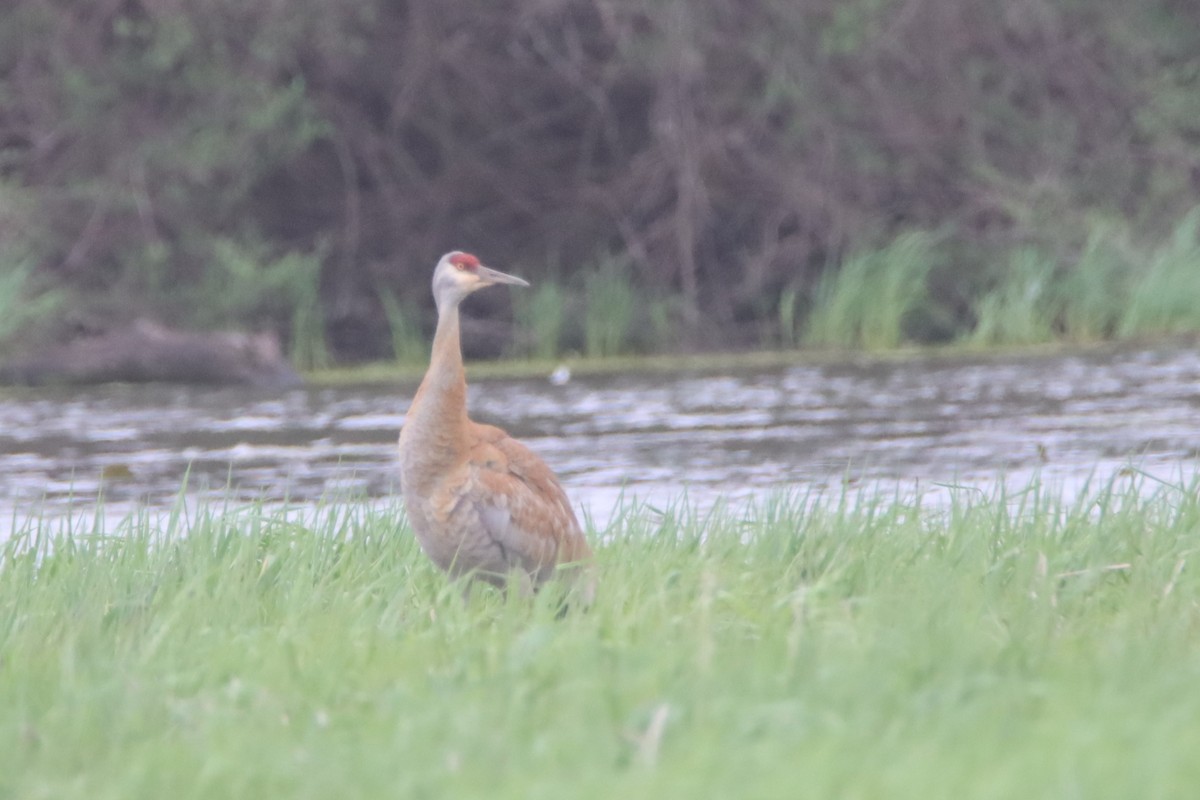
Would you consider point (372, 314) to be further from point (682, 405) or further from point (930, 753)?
point (930, 753)

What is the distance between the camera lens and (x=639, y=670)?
3926 millimetres

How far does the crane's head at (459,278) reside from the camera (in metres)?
6.04

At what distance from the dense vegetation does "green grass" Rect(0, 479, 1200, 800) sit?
1082 centimetres

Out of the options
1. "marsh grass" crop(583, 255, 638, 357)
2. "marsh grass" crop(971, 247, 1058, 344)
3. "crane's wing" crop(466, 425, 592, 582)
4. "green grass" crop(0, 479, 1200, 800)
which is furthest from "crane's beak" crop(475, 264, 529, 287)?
"marsh grass" crop(971, 247, 1058, 344)

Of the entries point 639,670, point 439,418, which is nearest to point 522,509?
point 439,418

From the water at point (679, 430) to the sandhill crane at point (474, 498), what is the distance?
1.94 meters

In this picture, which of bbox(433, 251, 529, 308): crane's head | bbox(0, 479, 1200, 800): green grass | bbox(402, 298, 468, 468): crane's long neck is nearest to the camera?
bbox(0, 479, 1200, 800): green grass

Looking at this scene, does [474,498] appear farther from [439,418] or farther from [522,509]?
[439,418]

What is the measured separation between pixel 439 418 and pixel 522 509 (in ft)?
1.15

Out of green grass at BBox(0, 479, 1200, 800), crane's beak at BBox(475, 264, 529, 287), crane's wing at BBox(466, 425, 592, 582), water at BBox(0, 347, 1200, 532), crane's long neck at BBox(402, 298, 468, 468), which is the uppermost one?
crane's beak at BBox(475, 264, 529, 287)

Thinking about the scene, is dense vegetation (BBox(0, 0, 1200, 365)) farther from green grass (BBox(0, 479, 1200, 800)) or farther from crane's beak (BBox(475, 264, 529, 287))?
green grass (BBox(0, 479, 1200, 800))

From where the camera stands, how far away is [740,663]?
4004 millimetres

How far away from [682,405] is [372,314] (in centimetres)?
624

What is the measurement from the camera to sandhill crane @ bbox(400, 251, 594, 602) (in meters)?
5.43
